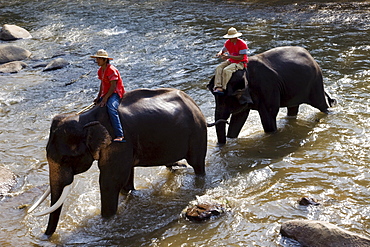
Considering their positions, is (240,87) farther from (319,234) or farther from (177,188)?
(319,234)

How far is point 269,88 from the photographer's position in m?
8.27

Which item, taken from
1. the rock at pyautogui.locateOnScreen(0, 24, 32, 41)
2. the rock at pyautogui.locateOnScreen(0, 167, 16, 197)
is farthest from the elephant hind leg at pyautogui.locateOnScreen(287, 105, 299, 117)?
the rock at pyautogui.locateOnScreen(0, 24, 32, 41)

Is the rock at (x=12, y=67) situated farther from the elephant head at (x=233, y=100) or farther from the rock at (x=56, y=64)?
the elephant head at (x=233, y=100)

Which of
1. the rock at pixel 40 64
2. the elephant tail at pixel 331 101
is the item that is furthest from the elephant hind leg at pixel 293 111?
the rock at pixel 40 64

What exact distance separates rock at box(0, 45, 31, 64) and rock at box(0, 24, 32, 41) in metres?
2.49

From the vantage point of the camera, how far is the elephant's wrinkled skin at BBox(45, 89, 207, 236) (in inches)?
223

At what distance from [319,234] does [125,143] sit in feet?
7.51

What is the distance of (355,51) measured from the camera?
12.6m

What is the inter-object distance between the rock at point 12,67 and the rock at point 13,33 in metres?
3.58

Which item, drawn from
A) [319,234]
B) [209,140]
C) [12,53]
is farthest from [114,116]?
[12,53]

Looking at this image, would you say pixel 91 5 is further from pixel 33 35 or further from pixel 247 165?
pixel 247 165

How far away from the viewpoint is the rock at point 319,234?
193 inches

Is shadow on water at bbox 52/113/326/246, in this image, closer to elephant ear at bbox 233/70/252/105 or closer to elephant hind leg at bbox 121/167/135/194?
elephant hind leg at bbox 121/167/135/194

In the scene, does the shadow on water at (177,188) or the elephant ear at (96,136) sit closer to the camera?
the elephant ear at (96,136)
